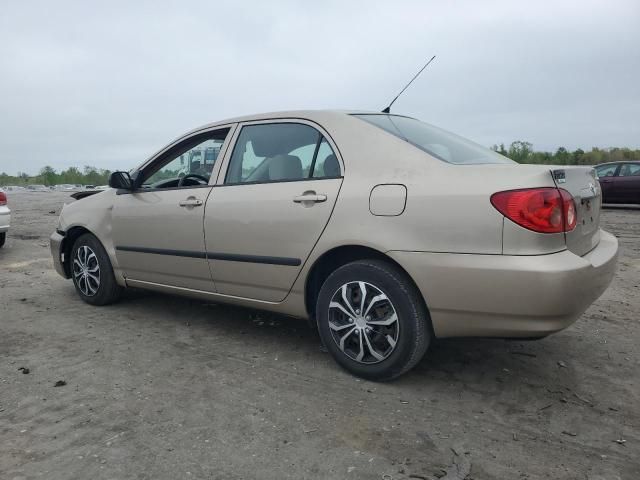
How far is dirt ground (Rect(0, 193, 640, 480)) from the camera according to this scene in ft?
7.32

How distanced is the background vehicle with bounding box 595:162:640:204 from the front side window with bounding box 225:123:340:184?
1454cm

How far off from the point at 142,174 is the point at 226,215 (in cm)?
123

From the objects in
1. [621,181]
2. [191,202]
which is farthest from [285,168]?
[621,181]

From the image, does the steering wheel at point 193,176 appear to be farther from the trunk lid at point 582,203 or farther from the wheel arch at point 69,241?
the trunk lid at point 582,203

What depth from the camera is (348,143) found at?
319cm

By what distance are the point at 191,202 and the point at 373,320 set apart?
1679 millimetres

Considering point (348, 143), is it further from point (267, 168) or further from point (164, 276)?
point (164, 276)

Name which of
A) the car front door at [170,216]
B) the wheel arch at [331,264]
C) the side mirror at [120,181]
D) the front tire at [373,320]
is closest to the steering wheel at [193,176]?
the car front door at [170,216]

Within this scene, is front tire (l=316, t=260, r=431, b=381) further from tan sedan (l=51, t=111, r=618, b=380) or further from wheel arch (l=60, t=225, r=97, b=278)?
wheel arch (l=60, t=225, r=97, b=278)

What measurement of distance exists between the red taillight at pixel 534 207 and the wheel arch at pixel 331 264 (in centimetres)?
63

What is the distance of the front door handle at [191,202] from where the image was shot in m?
3.80

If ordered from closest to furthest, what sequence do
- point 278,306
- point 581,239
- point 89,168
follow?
point 581,239 < point 278,306 < point 89,168

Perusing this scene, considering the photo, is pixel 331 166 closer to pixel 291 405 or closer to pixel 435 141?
pixel 435 141

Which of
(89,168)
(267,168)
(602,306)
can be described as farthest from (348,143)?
(89,168)
